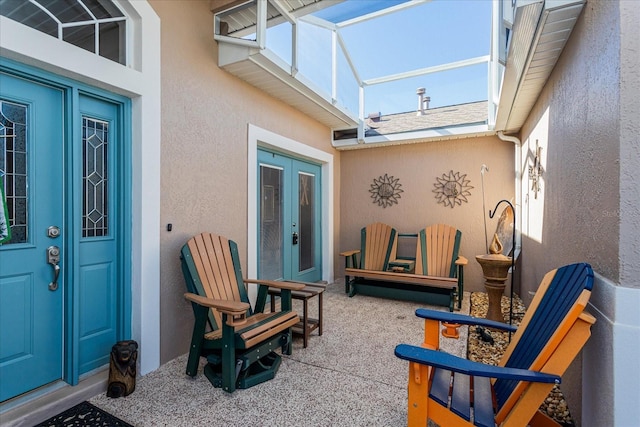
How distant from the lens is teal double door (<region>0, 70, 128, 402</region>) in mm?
1966

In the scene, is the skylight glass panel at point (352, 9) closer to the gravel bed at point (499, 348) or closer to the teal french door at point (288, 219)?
the teal french door at point (288, 219)

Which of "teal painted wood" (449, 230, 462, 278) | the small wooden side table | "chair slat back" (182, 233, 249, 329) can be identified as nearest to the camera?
"chair slat back" (182, 233, 249, 329)

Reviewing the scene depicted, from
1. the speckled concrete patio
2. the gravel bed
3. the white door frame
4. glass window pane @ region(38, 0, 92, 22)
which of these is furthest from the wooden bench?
glass window pane @ region(38, 0, 92, 22)

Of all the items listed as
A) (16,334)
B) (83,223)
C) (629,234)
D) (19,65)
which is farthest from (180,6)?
(629,234)

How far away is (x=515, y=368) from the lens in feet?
5.33

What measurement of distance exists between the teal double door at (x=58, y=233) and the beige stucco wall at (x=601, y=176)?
2995 millimetres

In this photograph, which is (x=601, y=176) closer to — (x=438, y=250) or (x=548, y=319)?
(x=548, y=319)

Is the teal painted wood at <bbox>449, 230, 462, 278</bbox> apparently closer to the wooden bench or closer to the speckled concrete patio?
the wooden bench


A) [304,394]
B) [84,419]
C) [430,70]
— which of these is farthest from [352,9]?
[84,419]

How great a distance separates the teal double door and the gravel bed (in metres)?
3.04

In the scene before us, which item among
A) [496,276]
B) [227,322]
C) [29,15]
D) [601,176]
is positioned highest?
[29,15]

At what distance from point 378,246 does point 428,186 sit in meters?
1.32

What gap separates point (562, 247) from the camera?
2189 mm

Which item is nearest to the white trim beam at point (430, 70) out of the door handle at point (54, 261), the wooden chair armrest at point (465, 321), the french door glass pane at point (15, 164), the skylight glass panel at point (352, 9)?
the skylight glass panel at point (352, 9)
